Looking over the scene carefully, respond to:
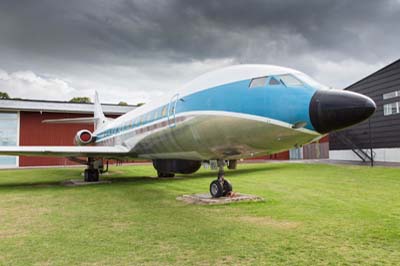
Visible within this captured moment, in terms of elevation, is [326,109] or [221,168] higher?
[326,109]

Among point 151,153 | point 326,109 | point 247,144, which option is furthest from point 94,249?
point 151,153

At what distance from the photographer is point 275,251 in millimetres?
4156

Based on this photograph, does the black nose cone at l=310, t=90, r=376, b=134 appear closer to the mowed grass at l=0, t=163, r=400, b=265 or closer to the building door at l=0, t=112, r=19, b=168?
the mowed grass at l=0, t=163, r=400, b=265

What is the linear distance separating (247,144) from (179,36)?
31.5 feet

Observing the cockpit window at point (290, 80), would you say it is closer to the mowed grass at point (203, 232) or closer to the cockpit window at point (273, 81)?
the cockpit window at point (273, 81)

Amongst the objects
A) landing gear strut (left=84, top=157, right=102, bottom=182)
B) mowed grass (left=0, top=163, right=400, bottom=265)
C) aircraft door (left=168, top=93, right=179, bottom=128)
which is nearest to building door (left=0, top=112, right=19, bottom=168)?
landing gear strut (left=84, top=157, right=102, bottom=182)

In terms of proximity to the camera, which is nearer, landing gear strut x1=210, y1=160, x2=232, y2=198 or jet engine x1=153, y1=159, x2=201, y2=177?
landing gear strut x1=210, y1=160, x2=232, y2=198

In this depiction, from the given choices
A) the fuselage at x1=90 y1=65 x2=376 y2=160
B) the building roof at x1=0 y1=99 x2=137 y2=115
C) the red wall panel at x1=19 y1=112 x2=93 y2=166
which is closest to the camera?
the fuselage at x1=90 y1=65 x2=376 y2=160

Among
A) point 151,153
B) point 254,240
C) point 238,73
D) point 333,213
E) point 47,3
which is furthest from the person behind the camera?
point 47,3

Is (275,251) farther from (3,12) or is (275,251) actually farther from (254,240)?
(3,12)

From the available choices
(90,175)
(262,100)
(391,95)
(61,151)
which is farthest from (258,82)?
(391,95)

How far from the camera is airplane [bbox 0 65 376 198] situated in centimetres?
552

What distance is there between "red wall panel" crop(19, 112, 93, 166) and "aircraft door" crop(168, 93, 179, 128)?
81.9ft

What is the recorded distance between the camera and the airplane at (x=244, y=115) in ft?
18.1
